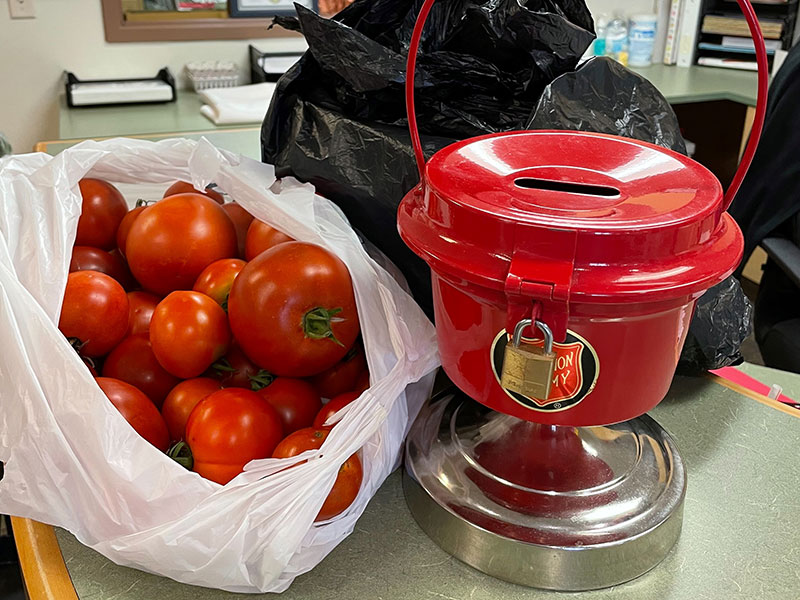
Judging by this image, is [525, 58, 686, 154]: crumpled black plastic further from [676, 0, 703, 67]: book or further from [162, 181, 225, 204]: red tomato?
[676, 0, 703, 67]: book

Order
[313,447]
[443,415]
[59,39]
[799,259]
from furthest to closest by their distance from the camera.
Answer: [59,39], [799,259], [443,415], [313,447]

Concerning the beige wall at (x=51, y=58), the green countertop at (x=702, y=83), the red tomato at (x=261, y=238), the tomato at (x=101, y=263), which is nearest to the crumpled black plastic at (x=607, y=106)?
the red tomato at (x=261, y=238)

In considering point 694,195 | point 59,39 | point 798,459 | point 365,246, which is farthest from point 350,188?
point 59,39

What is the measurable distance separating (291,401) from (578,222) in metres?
0.34

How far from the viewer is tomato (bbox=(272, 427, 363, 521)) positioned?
0.66m

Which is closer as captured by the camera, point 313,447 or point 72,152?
point 313,447

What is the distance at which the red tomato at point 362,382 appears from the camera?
30.9 inches

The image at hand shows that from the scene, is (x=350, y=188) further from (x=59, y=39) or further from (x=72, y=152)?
(x=59, y=39)

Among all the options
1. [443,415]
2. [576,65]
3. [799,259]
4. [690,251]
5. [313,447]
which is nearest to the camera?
[690,251]

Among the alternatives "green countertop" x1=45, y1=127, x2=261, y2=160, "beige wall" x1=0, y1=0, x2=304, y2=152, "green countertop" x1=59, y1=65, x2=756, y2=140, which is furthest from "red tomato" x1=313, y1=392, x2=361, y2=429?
"beige wall" x1=0, y1=0, x2=304, y2=152

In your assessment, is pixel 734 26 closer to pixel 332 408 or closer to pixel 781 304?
pixel 781 304

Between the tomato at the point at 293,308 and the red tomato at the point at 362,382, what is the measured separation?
0.17 ft

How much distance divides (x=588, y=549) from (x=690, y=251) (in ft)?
0.81

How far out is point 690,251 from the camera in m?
0.57
